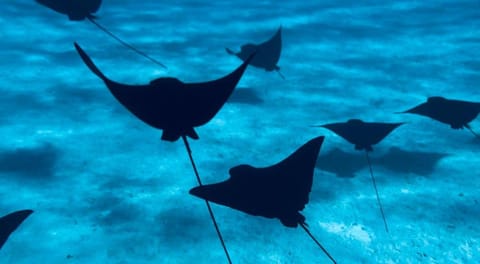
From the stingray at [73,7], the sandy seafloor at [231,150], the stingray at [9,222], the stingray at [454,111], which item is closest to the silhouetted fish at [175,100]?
the stingray at [9,222]

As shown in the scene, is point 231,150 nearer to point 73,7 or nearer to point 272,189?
point 272,189

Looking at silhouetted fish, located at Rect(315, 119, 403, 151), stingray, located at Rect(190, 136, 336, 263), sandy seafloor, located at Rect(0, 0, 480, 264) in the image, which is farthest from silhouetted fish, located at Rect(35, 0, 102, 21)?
silhouetted fish, located at Rect(315, 119, 403, 151)

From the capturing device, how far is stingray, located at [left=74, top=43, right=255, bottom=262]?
10.1ft

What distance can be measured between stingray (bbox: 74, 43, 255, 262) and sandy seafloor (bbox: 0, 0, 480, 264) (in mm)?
1597

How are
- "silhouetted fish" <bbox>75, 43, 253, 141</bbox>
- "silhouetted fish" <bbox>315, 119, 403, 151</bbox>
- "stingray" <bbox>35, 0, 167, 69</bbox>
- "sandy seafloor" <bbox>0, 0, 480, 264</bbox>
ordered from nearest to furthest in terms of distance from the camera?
"silhouetted fish" <bbox>75, 43, 253, 141</bbox> → "sandy seafloor" <bbox>0, 0, 480, 264</bbox> → "silhouetted fish" <bbox>315, 119, 403, 151</bbox> → "stingray" <bbox>35, 0, 167, 69</bbox>

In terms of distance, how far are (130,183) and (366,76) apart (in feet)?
20.8

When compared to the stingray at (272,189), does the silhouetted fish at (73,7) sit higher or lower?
higher

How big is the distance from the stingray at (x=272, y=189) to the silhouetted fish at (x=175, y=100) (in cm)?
56

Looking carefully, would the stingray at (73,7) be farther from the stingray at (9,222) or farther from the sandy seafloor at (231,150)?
the stingray at (9,222)

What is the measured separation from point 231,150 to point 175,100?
9.85ft

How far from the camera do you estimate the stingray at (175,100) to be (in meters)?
3.08

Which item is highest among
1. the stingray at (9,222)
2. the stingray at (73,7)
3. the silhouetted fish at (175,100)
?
the stingray at (73,7)

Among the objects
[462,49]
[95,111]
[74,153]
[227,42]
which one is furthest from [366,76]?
[74,153]

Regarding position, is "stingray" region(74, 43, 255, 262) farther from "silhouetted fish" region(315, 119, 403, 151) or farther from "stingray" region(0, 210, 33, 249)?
"silhouetted fish" region(315, 119, 403, 151)
